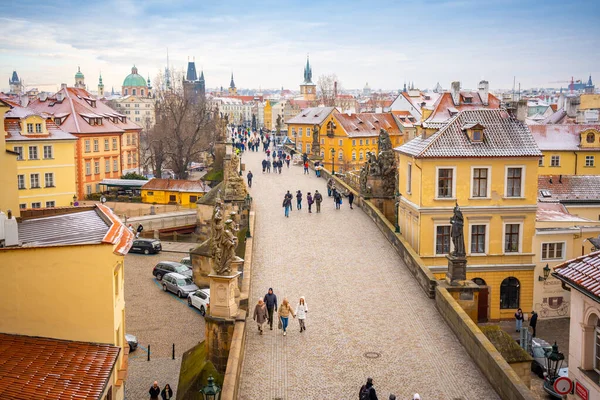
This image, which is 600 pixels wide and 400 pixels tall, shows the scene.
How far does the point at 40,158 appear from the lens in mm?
47844

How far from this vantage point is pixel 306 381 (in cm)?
1527

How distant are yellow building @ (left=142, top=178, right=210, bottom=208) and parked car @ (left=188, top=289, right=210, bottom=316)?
906 inches

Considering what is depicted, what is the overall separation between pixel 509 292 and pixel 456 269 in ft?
44.7

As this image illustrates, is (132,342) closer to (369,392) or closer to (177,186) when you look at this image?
(369,392)

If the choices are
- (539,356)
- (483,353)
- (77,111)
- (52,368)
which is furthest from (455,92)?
(52,368)

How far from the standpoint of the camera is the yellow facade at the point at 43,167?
46.6 meters

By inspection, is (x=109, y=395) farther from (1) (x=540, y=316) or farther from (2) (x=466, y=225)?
(1) (x=540, y=316)

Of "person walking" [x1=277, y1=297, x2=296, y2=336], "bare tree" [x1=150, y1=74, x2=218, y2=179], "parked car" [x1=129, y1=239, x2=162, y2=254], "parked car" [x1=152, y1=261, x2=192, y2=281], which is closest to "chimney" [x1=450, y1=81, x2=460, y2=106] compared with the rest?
"bare tree" [x1=150, y1=74, x2=218, y2=179]

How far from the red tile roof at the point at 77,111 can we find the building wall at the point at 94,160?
720mm

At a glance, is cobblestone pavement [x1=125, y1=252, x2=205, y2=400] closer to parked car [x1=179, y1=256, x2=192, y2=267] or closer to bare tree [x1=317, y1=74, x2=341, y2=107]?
parked car [x1=179, y1=256, x2=192, y2=267]

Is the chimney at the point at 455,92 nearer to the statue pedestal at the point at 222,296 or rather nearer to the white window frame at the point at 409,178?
the white window frame at the point at 409,178

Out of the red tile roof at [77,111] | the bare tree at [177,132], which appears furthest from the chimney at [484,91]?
the red tile roof at [77,111]

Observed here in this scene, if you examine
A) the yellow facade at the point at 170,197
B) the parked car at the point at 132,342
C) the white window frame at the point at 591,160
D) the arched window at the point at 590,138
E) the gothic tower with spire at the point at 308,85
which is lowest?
the parked car at the point at 132,342

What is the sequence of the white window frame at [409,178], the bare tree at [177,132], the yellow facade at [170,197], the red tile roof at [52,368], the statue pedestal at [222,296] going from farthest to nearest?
1. the bare tree at [177,132]
2. the yellow facade at [170,197]
3. the white window frame at [409,178]
4. the statue pedestal at [222,296]
5. the red tile roof at [52,368]
